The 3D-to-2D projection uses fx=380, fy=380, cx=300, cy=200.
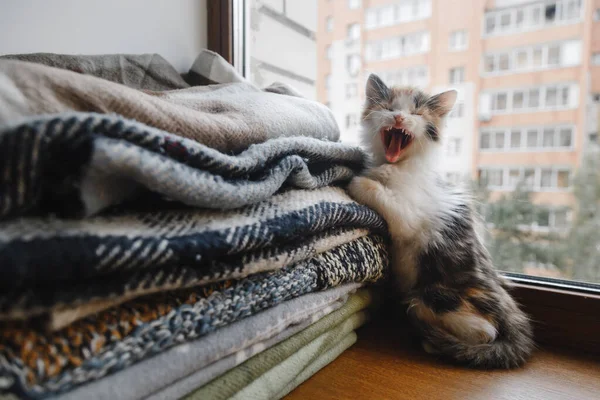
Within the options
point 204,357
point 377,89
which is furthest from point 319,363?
point 377,89

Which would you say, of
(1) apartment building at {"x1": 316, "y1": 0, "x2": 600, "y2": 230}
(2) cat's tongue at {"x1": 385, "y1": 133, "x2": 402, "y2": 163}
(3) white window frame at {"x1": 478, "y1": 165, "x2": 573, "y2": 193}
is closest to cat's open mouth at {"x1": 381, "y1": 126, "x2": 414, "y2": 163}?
(2) cat's tongue at {"x1": 385, "y1": 133, "x2": 402, "y2": 163}

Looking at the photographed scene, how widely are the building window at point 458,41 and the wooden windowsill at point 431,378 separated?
1.89 feet

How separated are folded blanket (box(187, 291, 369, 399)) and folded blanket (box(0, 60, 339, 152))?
0.74ft

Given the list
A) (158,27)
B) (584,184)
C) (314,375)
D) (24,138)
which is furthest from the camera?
(158,27)

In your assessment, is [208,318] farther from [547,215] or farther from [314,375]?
[547,215]

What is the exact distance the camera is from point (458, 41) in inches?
30.2

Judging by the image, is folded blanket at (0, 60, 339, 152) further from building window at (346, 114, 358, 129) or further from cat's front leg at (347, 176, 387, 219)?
building window at (346, 114, 358, 129)

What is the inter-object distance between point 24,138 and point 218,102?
0.27 m

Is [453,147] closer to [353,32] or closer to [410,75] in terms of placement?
[410,75]

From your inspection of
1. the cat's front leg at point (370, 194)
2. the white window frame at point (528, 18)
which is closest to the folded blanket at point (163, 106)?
the cat's front leg at point (370, 194)

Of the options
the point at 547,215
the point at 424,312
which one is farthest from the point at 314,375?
the point at 547,215

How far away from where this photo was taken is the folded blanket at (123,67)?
53cm

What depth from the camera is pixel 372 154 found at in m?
0.68

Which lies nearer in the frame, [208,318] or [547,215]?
[208,318]
